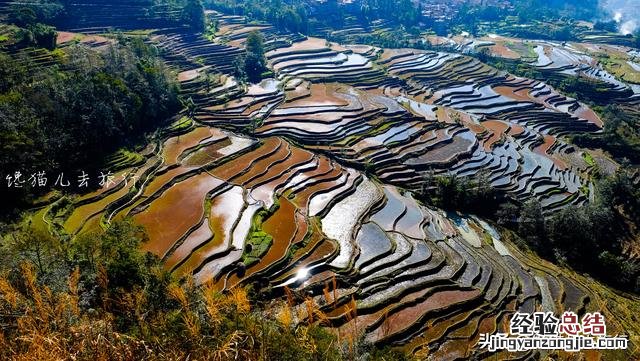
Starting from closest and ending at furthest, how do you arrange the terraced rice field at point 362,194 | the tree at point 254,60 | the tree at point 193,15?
the terraced rice field at point 362,194 → the tree at point 254,60 → the tree at point 193,15

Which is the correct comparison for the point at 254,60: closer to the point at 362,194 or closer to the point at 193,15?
the point at 193,15

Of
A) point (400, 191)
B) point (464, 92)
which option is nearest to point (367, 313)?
point (400, 191)

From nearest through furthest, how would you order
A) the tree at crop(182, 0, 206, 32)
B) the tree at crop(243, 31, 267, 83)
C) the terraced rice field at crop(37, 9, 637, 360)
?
the terraced rice field at crop(37, 9, 637, 360)
the tree at crop(243, 31, 267, 83)
the tree at crop(182, 0, 206, 32)

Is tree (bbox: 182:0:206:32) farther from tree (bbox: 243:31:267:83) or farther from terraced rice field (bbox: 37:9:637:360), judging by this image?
tree (bbox: 243:31:267:83)

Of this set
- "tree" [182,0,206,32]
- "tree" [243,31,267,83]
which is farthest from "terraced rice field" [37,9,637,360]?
"tree" [182,0,206,32]

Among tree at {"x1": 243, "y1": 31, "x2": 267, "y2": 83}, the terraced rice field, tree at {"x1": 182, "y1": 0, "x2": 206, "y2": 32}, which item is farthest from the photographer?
tree at {"x1": 182, "y1": 0, "x2": 206, "y2": 32}

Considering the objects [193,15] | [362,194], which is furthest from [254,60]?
[362,194]

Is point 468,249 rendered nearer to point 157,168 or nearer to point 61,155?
point 157,168

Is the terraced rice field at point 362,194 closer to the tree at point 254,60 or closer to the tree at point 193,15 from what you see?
the tree at point 254,60

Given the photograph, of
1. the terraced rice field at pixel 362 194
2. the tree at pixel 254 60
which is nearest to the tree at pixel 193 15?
the terraced rice field at pixel 362 194
